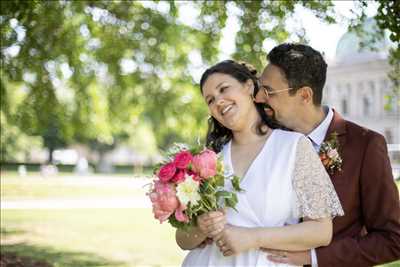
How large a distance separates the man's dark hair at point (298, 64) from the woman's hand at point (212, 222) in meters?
0.96

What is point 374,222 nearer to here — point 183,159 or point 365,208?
point 365,208

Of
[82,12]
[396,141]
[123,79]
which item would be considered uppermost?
[82,12]

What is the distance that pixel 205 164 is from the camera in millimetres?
2584

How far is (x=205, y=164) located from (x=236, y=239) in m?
0.38

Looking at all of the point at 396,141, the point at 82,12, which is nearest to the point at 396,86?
the point at 82,12

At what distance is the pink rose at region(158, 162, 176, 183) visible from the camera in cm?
261

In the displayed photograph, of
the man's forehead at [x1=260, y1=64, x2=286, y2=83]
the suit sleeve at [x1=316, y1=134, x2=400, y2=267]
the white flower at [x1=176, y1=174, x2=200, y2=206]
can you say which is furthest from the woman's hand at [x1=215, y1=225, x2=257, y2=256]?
the man's forehead at [x1=260, y1=64, x2=286, y2=83]

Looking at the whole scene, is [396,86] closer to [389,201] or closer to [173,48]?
[389,201]

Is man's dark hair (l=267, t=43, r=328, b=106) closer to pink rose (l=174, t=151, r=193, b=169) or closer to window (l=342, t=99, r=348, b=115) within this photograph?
pink rose (l=174, t=151, r=193, b=169)

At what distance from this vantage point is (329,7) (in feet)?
22.9

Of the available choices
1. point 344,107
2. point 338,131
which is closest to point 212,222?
point 338,131

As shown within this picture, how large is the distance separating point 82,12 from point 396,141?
60620mm

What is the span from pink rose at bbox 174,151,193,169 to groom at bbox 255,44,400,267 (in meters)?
0.62

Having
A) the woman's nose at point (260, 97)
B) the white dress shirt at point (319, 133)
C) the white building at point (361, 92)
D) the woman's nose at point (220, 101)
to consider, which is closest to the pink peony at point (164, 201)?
the woman's nose at point (220, 101)
